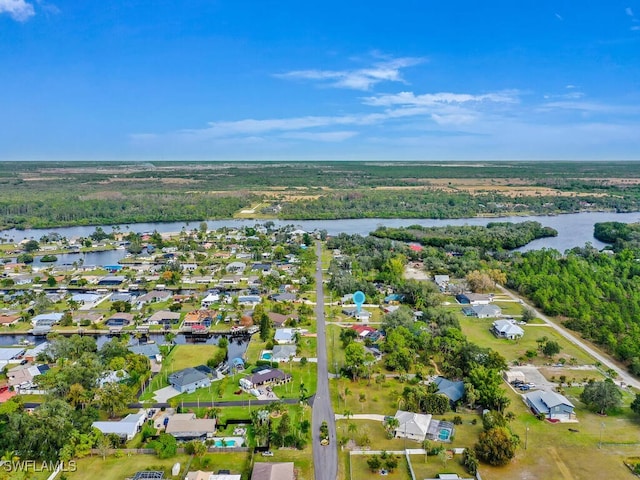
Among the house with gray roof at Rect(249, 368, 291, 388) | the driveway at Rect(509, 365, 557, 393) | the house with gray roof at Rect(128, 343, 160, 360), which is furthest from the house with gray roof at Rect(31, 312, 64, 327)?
the driveway at Rect(509, 365, 557, 393)

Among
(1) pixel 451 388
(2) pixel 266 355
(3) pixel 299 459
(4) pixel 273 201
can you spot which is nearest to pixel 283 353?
(2) pixel 266 355

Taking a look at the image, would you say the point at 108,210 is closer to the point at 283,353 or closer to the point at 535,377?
the point at 283,353

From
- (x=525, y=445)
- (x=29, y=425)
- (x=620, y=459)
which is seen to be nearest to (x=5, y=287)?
(x=29, y=425)

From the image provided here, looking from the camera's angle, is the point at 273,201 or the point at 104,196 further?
the point at 104,196

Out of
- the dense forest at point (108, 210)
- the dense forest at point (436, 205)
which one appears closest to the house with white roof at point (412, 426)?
the dense forest at point (436, 205)

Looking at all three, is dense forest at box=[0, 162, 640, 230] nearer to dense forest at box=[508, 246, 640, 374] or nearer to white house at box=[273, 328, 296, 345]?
dense forest at box=[508, 246, 640, 374]

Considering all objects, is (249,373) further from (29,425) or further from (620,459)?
(620,459)

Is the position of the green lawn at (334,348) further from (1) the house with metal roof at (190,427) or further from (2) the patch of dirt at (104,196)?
(2) the patch of dirt at (104,196)
